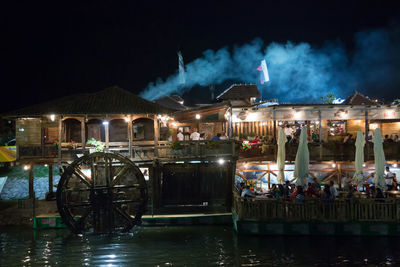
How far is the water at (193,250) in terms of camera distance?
11.3m

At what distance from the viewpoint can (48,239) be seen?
14.6 metres

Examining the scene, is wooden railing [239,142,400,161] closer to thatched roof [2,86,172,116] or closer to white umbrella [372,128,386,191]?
white umbrella [372,128,386,191]

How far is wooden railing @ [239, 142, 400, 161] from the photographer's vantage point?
17.6 meters

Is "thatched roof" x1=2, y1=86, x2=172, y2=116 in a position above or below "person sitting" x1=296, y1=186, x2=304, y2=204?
above

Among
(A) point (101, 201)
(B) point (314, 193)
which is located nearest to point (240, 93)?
(B) point (314, 193)

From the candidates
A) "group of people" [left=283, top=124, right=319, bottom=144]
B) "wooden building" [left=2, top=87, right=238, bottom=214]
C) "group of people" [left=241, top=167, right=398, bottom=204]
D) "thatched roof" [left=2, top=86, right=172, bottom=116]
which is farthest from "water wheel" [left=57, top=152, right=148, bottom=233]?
"group of people" [left=283, top=124, right=319, bottom=144]

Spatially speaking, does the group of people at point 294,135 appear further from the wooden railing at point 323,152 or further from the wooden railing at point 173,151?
the wooden railing at point 173,151

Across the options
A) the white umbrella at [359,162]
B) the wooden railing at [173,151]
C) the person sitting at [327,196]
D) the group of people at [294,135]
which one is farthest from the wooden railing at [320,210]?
the group of people at [294,135]

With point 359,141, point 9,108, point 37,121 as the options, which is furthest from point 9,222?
point 9,108

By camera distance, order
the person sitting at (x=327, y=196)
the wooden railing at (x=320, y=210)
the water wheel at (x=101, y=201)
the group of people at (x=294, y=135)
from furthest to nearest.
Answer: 1. the group of people at (x=294, y=135)
2. the water wheel at (x=101, y=201)
3. the person sitting at (x=327, y=196)
4. the wooden railing at (x=320, y=210)

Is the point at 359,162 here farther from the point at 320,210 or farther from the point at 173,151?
the point at 173,151

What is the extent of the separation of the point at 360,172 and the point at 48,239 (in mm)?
14744

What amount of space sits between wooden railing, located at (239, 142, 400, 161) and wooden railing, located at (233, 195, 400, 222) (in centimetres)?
445

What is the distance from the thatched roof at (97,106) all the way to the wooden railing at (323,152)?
5.44 metres
